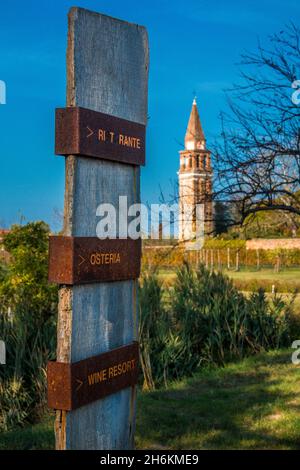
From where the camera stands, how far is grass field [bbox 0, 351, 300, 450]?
536cm

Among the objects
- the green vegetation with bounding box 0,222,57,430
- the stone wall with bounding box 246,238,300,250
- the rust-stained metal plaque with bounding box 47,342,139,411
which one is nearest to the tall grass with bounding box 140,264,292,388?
the green vegetation with bounding box 0,222,57,430

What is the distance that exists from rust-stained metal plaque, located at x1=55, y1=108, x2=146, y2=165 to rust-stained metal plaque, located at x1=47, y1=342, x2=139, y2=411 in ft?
3.81

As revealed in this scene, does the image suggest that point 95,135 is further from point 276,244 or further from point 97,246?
point 276,244

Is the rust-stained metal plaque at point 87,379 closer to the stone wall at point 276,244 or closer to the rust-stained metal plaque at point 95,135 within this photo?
the rust-stained metal plaque at point 95,135

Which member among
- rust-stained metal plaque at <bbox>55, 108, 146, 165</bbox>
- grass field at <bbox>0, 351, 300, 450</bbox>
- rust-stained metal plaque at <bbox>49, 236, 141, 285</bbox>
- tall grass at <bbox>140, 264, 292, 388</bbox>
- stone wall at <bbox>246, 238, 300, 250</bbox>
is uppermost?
rust-stained metal plaque at <bbox>55, 108, 146, 165</bbox>

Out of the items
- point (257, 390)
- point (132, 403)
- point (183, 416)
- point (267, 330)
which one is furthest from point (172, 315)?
point (132, 403)

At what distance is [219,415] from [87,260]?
11.4 ft

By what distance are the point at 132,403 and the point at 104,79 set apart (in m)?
2.00

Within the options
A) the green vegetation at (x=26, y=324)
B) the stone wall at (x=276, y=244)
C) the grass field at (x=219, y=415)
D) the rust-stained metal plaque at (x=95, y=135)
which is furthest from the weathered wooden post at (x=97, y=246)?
the stone wall at (x=276, y=244)

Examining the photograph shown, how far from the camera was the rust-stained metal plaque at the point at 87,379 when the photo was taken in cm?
326

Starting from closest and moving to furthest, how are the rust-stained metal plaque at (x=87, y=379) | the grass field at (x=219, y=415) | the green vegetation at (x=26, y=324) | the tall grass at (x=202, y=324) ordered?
the rust-stained metal plaque at (x=87, y=379), the grass field at (x=219, y=415), the green vegetation at (x=26, y=324), the tall grass at (x=202, y=324)

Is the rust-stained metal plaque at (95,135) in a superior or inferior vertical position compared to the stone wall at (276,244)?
superior

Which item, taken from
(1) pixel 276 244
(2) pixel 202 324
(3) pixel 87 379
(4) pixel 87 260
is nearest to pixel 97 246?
(4) pixel 87 260

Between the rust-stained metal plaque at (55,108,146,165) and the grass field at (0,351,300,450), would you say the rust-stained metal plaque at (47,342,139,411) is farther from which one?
the grass field at (0,351,300,450)
